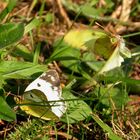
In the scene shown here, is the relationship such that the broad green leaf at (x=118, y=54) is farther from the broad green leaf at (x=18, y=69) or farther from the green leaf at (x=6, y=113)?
the green leaf at (x=6, y=113)

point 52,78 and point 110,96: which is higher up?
point 52,78

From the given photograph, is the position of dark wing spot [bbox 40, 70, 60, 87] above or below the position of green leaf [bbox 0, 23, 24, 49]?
below

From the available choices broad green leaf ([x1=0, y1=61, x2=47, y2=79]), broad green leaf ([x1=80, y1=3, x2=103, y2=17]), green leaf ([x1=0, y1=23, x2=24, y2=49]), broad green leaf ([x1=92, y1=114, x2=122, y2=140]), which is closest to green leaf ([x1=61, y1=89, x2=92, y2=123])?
broad green leaf ([x1=92, y1=114, x2=122, y2=140])

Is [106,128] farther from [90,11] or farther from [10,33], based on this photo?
[90,11]

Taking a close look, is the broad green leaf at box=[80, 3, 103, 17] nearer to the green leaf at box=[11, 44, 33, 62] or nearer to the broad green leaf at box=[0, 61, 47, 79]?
the green leaf at box=[11, 44, 33, 62]

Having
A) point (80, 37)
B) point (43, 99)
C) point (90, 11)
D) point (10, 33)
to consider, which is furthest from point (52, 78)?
point (90, 11)
